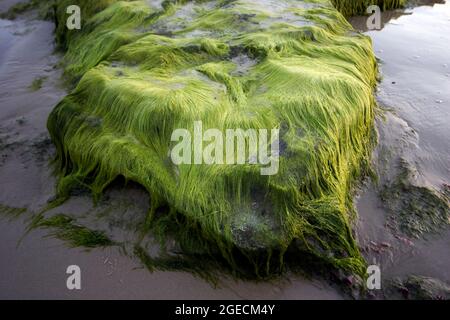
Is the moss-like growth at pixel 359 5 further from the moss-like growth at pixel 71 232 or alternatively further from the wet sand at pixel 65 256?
the moss-like growth at pixel 71 232

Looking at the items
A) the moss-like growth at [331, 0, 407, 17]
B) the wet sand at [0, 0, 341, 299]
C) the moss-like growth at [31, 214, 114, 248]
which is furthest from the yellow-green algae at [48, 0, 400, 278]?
the moss-like growth at [331, 0, 407, 17]

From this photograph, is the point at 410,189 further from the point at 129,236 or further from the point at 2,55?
the point at 2,55

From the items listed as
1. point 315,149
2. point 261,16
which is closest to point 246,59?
point 261,16

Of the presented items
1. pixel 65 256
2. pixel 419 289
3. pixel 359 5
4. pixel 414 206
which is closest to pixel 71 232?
pixel 65 256

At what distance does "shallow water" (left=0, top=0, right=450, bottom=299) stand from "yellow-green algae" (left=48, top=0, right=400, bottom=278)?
0.13 m

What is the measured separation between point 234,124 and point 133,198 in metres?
0.81

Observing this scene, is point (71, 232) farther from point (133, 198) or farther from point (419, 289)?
point (419, 289)

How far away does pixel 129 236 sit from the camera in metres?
2.37

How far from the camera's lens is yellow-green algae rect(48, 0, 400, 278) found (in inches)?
87.5

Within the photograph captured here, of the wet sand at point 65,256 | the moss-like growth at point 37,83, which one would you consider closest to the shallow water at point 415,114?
the wet sand at point 65,256

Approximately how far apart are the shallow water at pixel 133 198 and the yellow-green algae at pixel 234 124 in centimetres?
13

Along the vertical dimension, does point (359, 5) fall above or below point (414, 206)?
above

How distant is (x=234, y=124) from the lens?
2.63m

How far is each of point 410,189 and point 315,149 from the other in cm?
79
